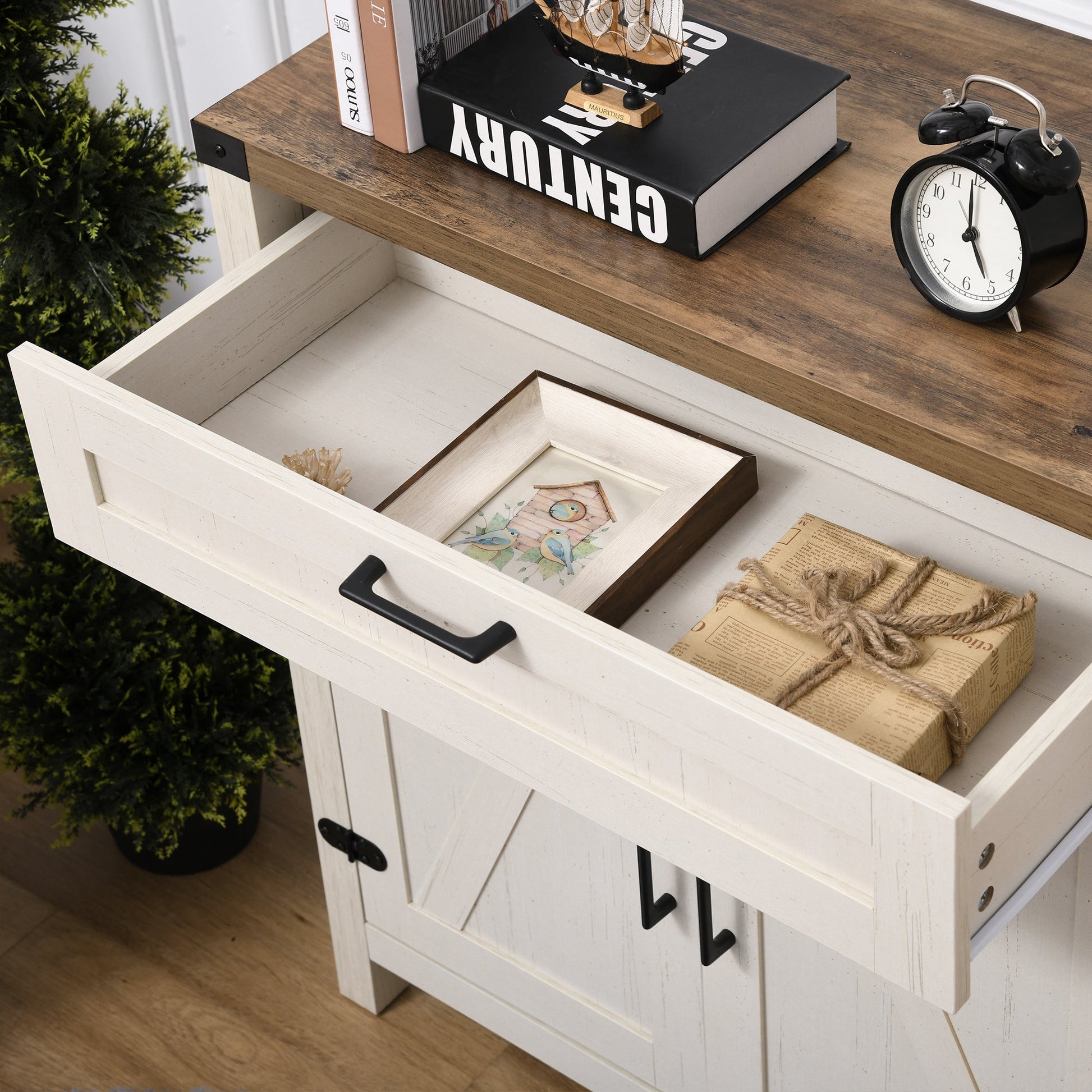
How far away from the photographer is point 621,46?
104 centimetres

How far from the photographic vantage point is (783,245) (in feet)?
3.43

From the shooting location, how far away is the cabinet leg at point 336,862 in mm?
1484

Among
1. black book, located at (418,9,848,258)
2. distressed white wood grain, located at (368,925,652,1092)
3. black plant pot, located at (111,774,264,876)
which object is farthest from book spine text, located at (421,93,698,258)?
black plant pot, located at (111,774,264,876)

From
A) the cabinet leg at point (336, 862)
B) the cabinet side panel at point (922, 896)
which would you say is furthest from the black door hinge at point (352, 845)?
the cabinet side panel at point (922, 896)

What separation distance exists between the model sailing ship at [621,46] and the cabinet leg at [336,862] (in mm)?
572

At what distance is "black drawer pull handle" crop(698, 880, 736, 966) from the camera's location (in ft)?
4.05

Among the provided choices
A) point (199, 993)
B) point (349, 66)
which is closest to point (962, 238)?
point (349, 66)

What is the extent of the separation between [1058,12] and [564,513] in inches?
26.9

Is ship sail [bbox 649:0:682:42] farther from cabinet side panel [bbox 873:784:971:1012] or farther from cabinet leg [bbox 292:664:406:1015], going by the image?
cabinet leg [bbox 292:664:406:1015]

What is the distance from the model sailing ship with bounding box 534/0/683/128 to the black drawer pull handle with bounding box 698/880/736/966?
0.58 meters

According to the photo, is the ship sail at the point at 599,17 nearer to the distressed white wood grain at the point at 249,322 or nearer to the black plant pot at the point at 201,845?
the distressed white wood grain at the point at 249,322

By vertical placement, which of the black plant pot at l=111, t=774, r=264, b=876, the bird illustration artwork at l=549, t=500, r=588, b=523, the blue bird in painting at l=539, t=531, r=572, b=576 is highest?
the bird illustration artwork at l=549, t=500, r=588, b=523

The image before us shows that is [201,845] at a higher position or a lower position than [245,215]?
lower

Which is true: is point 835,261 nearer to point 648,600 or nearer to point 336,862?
point 648,600
